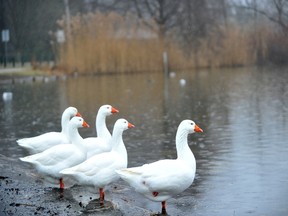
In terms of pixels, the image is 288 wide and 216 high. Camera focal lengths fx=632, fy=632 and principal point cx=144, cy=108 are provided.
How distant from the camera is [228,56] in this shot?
44.2m

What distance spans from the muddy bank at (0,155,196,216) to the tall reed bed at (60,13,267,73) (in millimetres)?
29541

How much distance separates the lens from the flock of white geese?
7.58 meters

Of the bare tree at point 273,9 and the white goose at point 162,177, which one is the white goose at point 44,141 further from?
the bare tree at point 273,9

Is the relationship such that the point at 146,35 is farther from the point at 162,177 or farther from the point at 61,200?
the point at 162,177

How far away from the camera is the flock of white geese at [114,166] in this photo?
758 centimetres

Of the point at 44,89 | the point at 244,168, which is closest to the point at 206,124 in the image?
the point at 244,168

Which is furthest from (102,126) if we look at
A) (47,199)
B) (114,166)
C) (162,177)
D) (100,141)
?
(162,177)

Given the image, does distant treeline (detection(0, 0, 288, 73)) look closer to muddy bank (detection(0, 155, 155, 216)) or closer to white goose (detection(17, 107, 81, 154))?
white goose (detection(17, 107, 81, 154))

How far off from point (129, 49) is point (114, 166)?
104 feet

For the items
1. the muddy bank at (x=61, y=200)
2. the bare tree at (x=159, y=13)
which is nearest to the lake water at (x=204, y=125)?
the muddy bank at (x=61, y=200)

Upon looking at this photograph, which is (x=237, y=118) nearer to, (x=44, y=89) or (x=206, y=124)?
(x=206, y=124)

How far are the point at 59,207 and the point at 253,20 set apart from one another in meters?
44.6

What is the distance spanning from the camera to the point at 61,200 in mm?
8289

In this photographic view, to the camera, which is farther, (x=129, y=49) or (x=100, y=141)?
(x=129, y=49)
